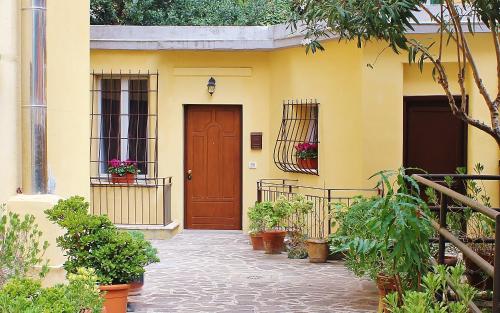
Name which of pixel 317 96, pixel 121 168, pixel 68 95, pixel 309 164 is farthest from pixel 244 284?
pixel 121 168

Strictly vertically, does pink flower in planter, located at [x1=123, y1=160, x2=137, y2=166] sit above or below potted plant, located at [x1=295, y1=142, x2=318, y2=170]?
below

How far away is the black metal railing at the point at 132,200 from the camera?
15.0 meters

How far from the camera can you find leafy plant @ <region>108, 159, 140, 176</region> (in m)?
14.9

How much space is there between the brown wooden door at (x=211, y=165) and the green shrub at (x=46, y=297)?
33.0 ft

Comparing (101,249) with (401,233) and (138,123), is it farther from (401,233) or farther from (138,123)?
(138,123)

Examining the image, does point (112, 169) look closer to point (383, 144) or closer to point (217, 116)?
point (217, 116)

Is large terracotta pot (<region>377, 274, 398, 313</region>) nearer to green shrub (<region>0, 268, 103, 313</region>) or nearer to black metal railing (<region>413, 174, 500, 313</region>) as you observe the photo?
black metal railing (<region>413, 174, 500, 313</region>)

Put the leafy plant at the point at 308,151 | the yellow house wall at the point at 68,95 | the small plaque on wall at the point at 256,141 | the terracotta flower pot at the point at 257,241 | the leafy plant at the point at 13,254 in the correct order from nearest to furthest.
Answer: the leafy plant at the point at 13,254
the yellow house wall at the point at 68,95
the terracotta flower pot at the point at 257,241
the leafy plant at the point at 308,151
the small plaque on wall at the point at 256,141

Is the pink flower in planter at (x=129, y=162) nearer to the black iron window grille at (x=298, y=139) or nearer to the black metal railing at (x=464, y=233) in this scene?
the black iron window grille at (x=298, y=139)

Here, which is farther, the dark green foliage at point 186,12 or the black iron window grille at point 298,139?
the dark green foliage at point 186,12

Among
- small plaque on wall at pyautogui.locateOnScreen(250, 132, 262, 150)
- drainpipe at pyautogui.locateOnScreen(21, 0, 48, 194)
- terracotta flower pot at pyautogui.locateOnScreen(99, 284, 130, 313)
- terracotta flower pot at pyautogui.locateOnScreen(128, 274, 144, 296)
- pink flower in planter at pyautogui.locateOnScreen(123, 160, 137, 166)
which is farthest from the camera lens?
small plaque on wall at pyautogui.locateOnScreen(250, 132, 262, 150)

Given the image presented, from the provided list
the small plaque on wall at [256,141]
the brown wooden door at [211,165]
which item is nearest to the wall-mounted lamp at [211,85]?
the brown wooden door at [211,165]

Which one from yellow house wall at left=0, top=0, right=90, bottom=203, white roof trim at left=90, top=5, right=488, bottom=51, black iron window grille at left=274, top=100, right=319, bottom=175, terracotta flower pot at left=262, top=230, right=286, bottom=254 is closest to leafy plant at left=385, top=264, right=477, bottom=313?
yellow house wall at left=0, top=0, right=90, bottom=203

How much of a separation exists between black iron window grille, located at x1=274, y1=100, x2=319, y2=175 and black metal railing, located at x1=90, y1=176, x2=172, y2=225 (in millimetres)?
2339
